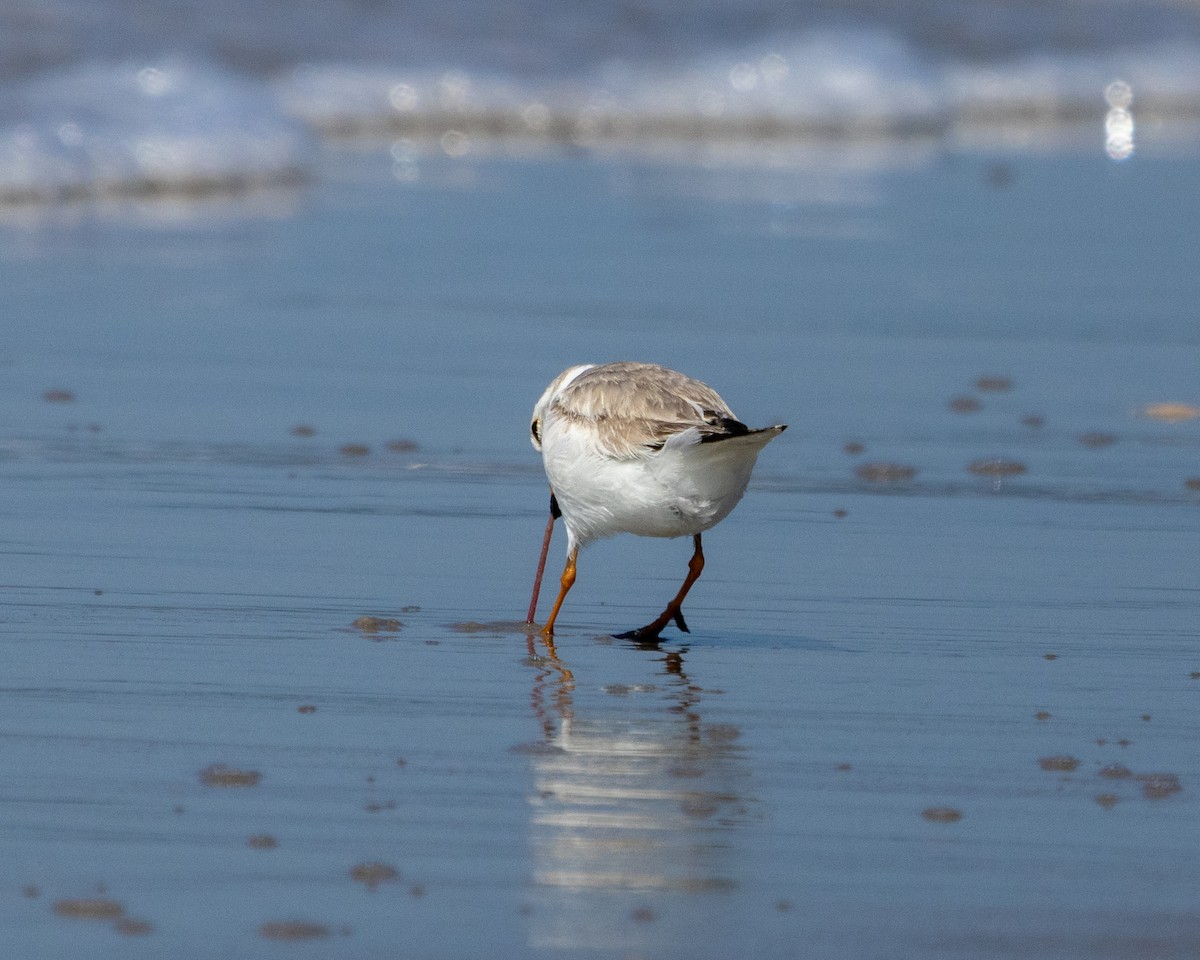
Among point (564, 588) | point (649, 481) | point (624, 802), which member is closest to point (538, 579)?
point (564, 588)

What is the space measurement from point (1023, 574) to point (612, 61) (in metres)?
19.7

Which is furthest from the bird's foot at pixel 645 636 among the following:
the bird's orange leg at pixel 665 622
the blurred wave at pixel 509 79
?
the blurred wave at pixel 509 79

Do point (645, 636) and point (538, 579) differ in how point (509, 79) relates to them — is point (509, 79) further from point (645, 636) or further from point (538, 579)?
point (645, 636)

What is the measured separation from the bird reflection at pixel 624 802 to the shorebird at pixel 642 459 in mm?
408

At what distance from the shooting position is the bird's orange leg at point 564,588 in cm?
529

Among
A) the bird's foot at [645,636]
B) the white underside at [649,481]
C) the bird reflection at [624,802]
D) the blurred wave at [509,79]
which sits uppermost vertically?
the blurred wave at [509,79]

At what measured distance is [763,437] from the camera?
4.71m

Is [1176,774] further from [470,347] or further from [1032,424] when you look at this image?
[470,347]

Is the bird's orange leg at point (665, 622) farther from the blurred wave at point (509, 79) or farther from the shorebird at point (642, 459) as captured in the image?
the blurred wave at point (509, 79)

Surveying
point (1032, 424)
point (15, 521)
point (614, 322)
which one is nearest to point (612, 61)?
point (614, 322)

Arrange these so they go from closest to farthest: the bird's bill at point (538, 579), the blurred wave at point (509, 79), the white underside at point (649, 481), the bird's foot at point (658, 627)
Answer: the white underside at point (649, 481), the bird's foot at point (658, 627), the bird's bill at point (538, 579), the blurred wave at point (509, 79)

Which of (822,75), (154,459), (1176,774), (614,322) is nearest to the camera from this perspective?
(1176,774)

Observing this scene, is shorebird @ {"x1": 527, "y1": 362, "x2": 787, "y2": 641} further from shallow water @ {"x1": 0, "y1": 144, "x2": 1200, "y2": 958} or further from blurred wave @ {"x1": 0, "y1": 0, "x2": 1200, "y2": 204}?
blurred wave @ {"x1": 0, "y1": 0, "x2": 1200, "y2": 204}

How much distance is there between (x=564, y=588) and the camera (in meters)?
5.44
